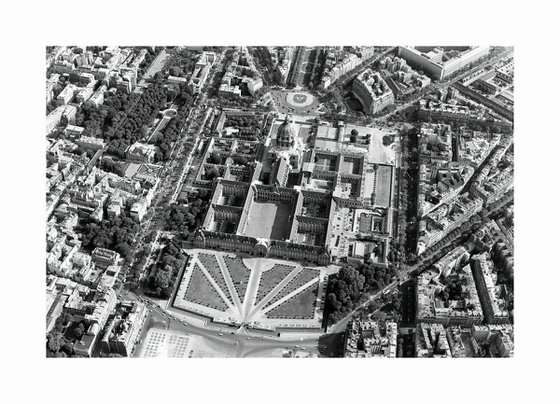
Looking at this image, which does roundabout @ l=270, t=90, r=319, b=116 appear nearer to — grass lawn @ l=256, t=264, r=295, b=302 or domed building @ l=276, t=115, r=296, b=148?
domed building @ l=276, t=115, r=296, b=148

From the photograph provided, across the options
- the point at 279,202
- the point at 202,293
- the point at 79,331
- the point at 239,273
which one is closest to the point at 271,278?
the point at 239,273

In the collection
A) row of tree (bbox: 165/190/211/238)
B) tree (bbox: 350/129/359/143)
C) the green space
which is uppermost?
tree (bbox: 350/129/359/143)

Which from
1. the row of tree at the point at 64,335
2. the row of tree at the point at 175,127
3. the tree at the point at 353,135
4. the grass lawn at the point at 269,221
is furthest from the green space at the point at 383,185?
the row of tree at the point at 64,335

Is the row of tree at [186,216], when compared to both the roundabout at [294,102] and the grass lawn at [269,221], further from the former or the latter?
the roundabout at [294,102]

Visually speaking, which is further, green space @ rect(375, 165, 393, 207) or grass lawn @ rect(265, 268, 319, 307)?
green space @ rect(375, 165, 393, 207)

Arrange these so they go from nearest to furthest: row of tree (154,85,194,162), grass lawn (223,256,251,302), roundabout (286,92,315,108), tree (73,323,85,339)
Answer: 1. tree (73,323,85,339)
2. grass lawn (223,256,251,302)
3. row of tree (154,85,194,162)
4. roundabout (286,92,315,108)

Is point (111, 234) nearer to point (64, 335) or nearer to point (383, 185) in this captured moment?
point (64, 335)

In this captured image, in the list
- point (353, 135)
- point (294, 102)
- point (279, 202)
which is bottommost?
point (279, 202)

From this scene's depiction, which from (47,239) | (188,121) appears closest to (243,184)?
(188,121)

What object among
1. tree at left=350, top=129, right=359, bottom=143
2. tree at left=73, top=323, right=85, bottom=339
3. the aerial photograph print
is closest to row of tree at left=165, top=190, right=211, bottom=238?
the aerial photograph print

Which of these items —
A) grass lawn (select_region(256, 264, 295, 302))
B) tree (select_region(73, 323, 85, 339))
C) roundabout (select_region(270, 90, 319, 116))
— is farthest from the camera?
roundabout (select_region(270, 90, 319, 116))

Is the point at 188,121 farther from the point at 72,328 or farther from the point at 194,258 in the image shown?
the point at 72,328
